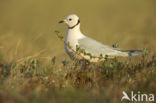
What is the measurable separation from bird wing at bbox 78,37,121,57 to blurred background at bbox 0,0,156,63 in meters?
7.20

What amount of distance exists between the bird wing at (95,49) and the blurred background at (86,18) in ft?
23.6

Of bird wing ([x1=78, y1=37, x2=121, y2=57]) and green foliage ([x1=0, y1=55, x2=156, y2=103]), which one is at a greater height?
bird wing ([x1=78, y1=37, x2=121, y2=57])

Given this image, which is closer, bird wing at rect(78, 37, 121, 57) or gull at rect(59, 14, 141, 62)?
gull at rect(59, 14, 141, 62)

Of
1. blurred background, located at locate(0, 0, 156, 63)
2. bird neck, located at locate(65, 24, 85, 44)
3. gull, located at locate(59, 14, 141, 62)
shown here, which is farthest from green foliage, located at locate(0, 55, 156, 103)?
blurred background, located at locate(0, 0, 156, 63)

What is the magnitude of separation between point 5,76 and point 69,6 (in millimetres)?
17452

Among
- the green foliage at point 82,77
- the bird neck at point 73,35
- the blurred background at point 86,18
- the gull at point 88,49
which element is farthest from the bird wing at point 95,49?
the blurred background at point 86,18

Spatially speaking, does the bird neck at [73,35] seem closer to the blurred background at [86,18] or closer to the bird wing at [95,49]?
the bird wing at [95,49]

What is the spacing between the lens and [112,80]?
20.6ft

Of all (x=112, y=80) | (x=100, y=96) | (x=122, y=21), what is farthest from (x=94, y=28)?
(x=100, y=96)

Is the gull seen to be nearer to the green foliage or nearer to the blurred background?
the green foliage

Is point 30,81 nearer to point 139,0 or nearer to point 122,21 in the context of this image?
point 122,21

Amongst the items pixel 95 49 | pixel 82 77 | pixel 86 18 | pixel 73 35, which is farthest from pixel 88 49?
pixel 86 18

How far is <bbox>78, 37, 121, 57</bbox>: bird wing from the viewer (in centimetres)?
743

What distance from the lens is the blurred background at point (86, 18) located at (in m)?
17.0
